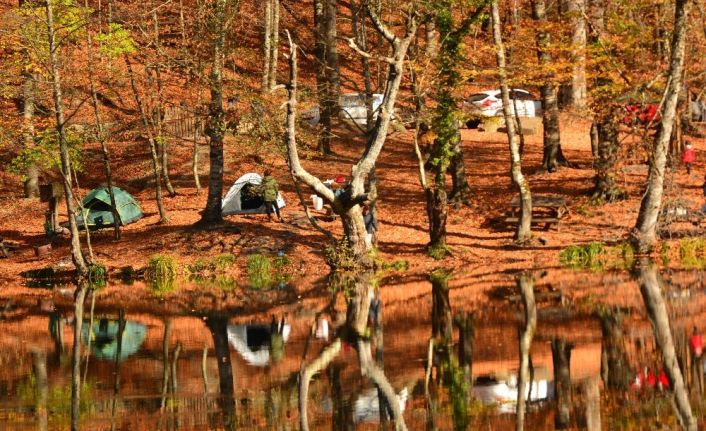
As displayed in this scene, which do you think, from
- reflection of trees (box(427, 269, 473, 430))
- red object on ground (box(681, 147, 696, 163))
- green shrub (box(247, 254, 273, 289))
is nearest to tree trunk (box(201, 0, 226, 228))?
green shrub (box(247, 254, 273, 289))

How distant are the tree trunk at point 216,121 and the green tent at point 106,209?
169 inches

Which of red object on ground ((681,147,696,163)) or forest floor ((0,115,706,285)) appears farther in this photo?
red object on ground ((681,147,696,163))

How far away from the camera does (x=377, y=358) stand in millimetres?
17719

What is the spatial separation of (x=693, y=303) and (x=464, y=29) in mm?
12379

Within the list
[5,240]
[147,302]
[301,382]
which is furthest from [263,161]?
[301,382]

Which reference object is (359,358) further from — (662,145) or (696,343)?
(662,145)

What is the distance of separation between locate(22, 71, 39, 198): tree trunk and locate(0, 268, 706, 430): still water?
24.1ft

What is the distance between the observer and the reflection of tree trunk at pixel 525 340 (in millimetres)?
14102

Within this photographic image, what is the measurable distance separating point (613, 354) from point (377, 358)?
3350 millimetres

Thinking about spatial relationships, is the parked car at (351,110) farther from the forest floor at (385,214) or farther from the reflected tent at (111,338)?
the reflected tent at (111,338)

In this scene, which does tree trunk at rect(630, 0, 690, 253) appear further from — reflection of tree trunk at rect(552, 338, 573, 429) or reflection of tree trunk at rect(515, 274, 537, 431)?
reflection of tree trunk at rect(552, 338, 573, 429)

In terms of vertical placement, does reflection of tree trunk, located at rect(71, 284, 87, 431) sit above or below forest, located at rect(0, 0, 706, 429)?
below

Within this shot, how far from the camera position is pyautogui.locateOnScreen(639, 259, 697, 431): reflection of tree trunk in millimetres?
13602

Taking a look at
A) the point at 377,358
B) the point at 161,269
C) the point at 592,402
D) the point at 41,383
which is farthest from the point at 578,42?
the point at 592,402
